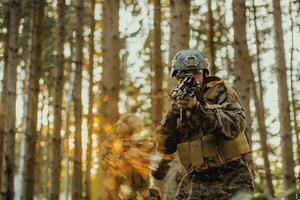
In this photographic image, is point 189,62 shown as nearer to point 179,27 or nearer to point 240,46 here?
point 179,27

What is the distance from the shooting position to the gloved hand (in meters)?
4.14

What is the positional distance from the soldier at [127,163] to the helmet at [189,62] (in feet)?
12.1

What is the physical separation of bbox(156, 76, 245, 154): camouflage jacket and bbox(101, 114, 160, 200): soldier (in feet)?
11.8

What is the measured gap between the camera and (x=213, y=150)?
4.77m

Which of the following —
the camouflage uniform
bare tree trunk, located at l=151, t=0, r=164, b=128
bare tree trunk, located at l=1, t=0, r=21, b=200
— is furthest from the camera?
bare tree trunk, located at l=151, t=0, r=164, b=128

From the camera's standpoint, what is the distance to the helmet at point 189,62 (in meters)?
4.86

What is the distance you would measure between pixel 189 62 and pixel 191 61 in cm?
2

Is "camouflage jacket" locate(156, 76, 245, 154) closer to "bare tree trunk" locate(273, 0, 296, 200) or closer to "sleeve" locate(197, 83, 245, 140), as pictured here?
"sleeve" locate(197, 83, 245, 140)

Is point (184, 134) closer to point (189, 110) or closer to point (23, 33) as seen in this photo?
point (189, 110)

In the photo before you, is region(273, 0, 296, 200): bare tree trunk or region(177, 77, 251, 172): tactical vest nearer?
region(177, 77, 251, 172): tactical vest

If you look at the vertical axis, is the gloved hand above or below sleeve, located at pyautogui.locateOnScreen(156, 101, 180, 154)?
above

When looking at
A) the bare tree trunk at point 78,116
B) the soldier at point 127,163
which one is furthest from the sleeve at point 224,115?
the bare tree trunk at point 78,116

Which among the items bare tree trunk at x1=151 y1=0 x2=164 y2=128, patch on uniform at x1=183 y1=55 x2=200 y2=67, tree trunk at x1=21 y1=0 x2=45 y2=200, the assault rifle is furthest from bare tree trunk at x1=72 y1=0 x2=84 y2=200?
the assault rifle

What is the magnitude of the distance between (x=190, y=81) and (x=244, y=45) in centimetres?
440
